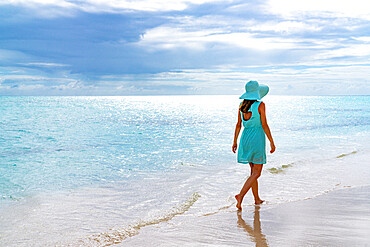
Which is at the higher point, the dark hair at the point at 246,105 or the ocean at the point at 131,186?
the dark hair at the point at 246,105

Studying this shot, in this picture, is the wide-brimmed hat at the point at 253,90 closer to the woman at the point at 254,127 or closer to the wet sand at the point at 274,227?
the woman at the point at 254,127

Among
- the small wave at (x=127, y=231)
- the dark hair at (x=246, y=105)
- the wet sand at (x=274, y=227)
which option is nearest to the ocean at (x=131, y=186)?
the small wave at (x=127, y=231)

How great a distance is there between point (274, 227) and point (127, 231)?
2118mm

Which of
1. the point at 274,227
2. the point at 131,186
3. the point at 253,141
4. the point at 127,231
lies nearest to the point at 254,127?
the point at 253,141

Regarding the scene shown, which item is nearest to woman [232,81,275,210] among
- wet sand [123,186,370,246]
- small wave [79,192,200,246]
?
wet sand [123,186,370,246]

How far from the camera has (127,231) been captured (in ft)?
16.8

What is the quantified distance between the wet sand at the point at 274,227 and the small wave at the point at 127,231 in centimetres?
15

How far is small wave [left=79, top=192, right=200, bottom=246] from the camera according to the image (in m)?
4.73

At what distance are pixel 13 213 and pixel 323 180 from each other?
6819mm

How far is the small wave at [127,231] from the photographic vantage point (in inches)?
186

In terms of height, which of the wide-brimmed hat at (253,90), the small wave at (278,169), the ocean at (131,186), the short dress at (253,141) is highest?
the wide-brimmed hat at (253,90)

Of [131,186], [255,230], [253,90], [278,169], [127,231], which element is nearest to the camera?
[255,230]

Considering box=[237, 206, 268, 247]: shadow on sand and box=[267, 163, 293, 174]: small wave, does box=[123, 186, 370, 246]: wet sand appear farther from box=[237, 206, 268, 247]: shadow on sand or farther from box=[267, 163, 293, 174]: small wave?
box=[267, 163, 293, 174]: small wave

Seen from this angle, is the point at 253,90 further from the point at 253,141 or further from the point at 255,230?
the point at 255,230
